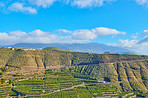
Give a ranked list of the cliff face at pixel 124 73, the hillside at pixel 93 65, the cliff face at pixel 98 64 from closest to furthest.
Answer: the cliff face at pixel 124 73
the hillside at pixel 93 65
the cliff face at pixel 98 64

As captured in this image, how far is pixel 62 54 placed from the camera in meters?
167

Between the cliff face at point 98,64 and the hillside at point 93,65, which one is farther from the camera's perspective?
the cliff face at point 98,64

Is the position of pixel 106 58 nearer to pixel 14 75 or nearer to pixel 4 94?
pixel 14 75

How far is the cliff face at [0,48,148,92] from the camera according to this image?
111 metres

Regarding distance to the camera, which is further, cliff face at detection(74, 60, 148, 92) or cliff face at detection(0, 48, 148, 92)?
cliff face at detection(0, 48, 148, 92)

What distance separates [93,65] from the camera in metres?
140

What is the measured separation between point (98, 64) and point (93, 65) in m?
5.85

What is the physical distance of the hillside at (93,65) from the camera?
111 m

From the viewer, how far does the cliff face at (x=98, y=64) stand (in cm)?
11144

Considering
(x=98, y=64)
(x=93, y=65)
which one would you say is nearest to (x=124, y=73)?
(x=98, y=64)

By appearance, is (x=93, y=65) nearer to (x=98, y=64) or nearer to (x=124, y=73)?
(x=98, y=64)

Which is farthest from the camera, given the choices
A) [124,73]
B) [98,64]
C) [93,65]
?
[98,64]

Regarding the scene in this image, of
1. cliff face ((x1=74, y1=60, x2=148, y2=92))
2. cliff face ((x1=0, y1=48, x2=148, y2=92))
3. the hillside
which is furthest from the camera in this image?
cliff face ((x1=0, y1=48, x2=148, y2=92))

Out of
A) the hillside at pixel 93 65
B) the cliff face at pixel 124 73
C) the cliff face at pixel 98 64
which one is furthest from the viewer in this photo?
the cliff face at pixel 98 64
